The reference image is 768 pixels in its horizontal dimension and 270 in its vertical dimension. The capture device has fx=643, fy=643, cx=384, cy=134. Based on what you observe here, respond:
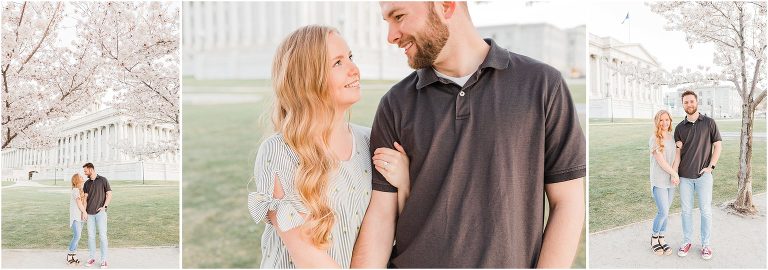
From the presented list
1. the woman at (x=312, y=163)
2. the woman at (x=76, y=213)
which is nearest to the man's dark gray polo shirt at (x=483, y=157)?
the woman at (x=312, y=163)

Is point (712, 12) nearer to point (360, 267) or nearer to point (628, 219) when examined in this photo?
point (628, 219)

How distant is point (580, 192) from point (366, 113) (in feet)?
13.0

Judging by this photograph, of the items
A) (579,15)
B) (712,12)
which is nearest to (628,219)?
(712,12)

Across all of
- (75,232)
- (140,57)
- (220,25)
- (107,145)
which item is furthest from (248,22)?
(75,232)

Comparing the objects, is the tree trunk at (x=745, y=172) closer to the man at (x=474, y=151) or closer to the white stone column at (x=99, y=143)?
the man at (x=474, y=151)

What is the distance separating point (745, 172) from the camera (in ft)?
9.74

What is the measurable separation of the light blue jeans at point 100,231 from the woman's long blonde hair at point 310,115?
4.55 ft

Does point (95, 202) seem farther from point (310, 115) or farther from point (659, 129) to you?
point (659, 129)

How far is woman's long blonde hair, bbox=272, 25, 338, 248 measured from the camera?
2127 millimetres

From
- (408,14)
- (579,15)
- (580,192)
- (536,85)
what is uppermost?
(579,15)

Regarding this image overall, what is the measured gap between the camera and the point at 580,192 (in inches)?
81.5

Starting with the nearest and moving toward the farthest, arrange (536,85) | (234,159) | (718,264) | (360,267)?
(536,85)
(360,267)
(718,264)
(234,159)

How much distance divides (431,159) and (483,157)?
0.56 ft

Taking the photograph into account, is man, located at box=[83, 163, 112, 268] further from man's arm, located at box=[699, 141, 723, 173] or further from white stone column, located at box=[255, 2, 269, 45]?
white stone column, located at box=[255, 2, 269, 45]
